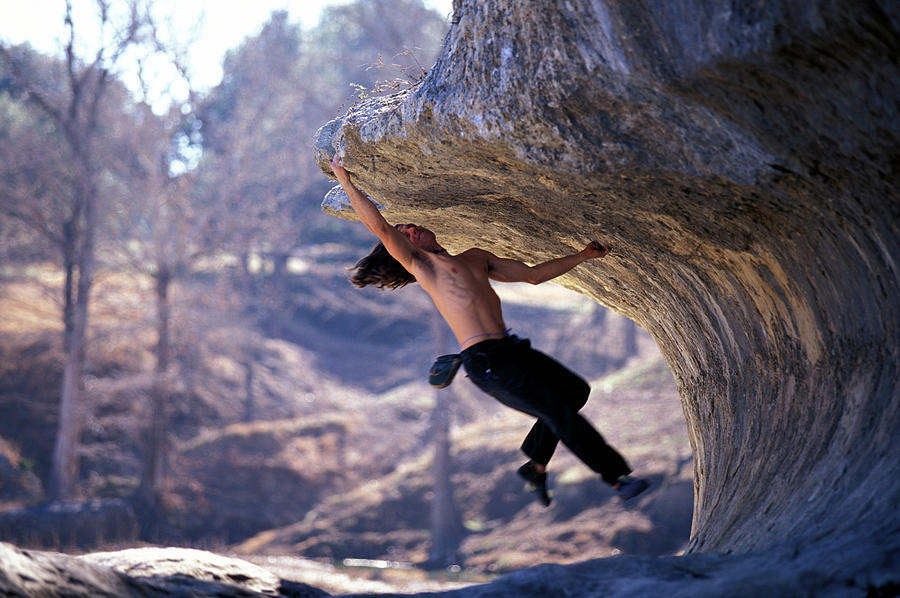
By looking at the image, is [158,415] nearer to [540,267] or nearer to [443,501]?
[443,501]

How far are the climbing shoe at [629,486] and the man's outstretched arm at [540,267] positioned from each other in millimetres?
1307

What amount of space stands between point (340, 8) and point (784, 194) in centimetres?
2123

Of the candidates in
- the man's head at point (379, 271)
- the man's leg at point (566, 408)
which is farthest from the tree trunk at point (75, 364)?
the man's leg at point (566, 408)

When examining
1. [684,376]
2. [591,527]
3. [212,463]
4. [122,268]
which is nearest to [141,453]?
[212,463]

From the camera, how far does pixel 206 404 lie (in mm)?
24656

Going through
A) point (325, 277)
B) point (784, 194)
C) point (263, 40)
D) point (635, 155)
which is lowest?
point (784, 194)

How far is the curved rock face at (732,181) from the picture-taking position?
334 cm

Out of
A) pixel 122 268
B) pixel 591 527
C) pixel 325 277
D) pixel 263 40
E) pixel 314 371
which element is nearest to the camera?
pixel 591 527

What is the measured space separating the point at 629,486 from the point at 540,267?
1.43 m

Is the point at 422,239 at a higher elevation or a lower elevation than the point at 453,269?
higher

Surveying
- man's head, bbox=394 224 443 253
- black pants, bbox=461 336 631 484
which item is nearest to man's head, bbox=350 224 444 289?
man's head, bbox=394 224 443 253

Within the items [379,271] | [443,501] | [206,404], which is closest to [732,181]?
[379,271]

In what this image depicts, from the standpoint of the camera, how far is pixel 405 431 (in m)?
24.5

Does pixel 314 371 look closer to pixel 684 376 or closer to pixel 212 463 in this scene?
pixel 212 463
